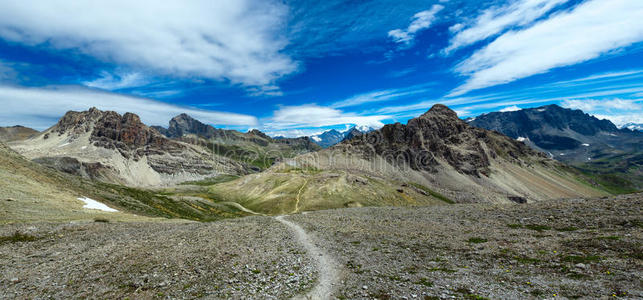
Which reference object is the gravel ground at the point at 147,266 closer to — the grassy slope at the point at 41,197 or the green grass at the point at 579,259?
the grassy slope at the point at 41,197

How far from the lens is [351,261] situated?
2533 centimetres

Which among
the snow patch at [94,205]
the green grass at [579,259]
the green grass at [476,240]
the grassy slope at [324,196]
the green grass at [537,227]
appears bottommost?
the grassy slope at [324,196]

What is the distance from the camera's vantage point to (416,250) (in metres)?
28.1

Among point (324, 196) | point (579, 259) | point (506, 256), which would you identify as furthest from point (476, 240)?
point (324, 196)

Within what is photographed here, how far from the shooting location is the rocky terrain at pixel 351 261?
17.8 meters

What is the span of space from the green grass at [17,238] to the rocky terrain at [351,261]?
85mm

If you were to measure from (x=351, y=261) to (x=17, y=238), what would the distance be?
122 ft

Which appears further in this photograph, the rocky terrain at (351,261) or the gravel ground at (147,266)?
the gravel ground at (147,266)

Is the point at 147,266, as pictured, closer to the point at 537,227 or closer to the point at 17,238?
the point at 17,238

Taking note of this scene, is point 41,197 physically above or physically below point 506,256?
above

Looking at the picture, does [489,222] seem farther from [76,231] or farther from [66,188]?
[66,188]

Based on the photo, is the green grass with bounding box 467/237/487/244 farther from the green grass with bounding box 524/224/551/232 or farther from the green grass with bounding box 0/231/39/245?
the green grass with bounding box 0/231/39/245

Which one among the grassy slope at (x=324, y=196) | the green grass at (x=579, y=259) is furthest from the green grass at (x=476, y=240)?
the grassy slope at (x=324, y=196)

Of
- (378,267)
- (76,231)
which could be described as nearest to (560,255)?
(378,267)
